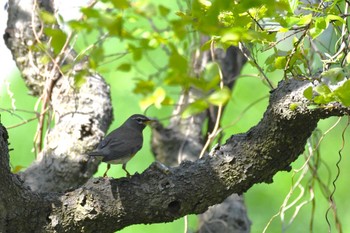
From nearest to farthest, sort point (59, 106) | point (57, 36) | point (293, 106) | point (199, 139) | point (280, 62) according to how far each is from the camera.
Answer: point (57, 36), point (293, 106), point (280, 62), point (59, 106), point (199, 139)

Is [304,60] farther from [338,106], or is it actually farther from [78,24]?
[78,24]

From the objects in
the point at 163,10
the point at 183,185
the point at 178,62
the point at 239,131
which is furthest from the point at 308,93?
the point at 239,131

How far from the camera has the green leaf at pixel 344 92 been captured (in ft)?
9.01

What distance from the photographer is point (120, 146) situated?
3762 mm

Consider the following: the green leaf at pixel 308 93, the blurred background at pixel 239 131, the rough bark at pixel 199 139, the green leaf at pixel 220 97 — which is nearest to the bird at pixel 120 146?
the green leaf at pixel 308 93

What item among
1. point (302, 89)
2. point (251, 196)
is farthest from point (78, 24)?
point (251, 196)

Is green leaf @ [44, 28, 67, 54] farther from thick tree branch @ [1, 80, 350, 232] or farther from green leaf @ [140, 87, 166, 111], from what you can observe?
thick tree branch @ [1, 80, 350, 232]

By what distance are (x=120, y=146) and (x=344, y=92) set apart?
1358mm

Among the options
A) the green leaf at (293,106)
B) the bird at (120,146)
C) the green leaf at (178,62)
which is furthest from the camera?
the bird at (120,146)

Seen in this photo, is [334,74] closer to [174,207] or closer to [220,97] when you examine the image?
[174,207]

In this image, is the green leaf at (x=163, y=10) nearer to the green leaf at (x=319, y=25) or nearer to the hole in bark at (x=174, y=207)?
the green leaf at (x=319, y=25)

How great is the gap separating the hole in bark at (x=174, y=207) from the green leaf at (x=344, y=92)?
0.90m

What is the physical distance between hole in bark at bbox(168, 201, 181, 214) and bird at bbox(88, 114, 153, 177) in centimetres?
33

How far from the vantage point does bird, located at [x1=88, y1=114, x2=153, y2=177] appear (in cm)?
364
